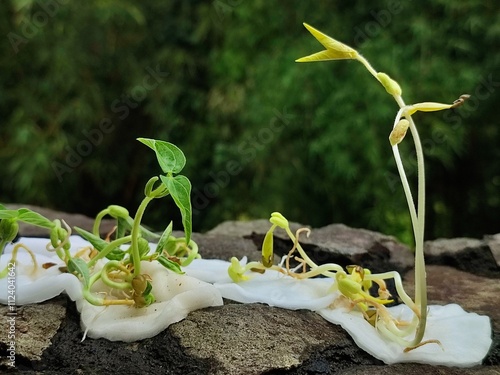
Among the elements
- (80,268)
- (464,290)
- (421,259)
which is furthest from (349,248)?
(80,268)

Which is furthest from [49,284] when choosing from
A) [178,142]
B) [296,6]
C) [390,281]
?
[178,142]

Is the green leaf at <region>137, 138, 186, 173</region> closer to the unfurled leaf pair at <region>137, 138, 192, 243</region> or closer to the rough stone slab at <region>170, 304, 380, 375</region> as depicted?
the unfurled leaf pair at <region>137, 138, 192, 243</region>

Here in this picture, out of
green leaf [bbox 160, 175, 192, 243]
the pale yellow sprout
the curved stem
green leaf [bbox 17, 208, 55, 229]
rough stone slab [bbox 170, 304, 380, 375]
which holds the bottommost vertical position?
rough stone slab [bbox 170, 304, 380, 375]

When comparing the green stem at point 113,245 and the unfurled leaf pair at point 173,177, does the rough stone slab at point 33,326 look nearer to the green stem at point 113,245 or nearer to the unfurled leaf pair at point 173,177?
the green stem at point 113,245

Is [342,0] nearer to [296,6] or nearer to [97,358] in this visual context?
[296,6]

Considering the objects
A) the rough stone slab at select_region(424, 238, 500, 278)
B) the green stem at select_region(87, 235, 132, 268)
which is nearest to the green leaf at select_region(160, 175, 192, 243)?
the green stem at select_region(87, 235, 132, 268)

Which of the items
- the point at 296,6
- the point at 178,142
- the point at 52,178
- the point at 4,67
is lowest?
the point at 52,178
